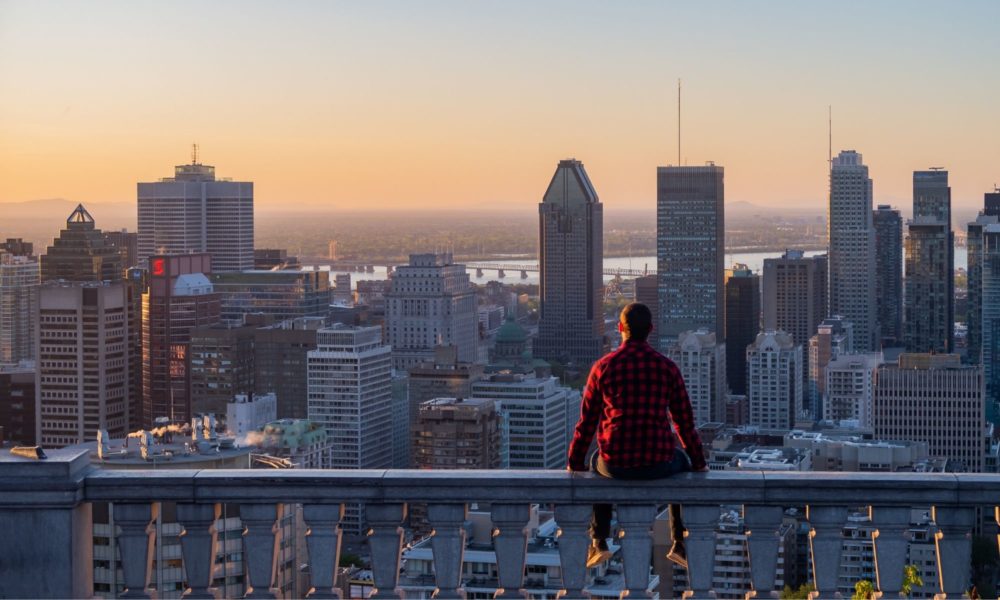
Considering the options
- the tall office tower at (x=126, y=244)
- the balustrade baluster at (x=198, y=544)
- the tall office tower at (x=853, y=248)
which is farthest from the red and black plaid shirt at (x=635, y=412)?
the tall office tower at (x=853, y=248)

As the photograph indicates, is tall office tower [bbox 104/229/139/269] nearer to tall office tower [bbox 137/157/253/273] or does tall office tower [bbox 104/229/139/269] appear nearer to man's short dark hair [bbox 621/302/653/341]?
tall office tower [bbox 137/157/253/273]

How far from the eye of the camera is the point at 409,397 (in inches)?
3191

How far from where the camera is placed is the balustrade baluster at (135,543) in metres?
6.27

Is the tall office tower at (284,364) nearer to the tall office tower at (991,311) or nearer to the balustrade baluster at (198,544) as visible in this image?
the tall office tower at (991,311)

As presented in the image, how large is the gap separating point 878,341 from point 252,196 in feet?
Result: 191

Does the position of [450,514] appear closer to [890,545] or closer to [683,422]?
[683,422]

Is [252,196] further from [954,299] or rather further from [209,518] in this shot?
[209,518]

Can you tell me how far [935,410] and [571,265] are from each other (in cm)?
6509

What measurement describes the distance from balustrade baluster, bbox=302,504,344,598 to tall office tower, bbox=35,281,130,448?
77185 mm

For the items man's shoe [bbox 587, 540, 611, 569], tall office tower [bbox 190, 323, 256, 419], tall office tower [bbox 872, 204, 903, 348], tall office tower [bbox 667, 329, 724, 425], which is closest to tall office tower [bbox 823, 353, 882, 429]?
tall office tower [bbox 667, 329, 724, 425]

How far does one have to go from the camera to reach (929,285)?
433 ft

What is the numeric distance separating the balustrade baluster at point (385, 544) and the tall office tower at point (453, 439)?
5754 centimetres

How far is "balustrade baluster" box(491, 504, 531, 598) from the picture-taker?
6.15 m

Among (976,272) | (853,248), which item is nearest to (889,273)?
(853,248)
